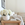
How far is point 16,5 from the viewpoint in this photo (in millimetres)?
2846

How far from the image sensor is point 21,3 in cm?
286

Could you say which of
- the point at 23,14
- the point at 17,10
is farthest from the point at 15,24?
the point at 17,10

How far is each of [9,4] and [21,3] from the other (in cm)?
77

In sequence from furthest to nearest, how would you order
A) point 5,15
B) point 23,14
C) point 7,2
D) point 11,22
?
1. point 7,2
2. point 23,14
3. point 5,15
4. point 11,22

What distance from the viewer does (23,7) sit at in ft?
9.34

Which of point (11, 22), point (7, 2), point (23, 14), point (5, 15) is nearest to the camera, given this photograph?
point (11, 22)

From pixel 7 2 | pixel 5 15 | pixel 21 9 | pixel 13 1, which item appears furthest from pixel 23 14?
pixel 5 15

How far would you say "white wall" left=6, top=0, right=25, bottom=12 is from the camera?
9.27 feet

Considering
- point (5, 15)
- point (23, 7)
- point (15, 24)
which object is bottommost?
point (15, 24)

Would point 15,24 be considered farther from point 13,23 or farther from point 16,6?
point 16,6

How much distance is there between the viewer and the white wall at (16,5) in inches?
111

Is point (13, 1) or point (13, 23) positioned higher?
point (13, 1)

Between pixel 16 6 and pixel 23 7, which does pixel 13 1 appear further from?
pixel 23 7

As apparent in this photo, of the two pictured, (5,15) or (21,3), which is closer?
(5,15)
